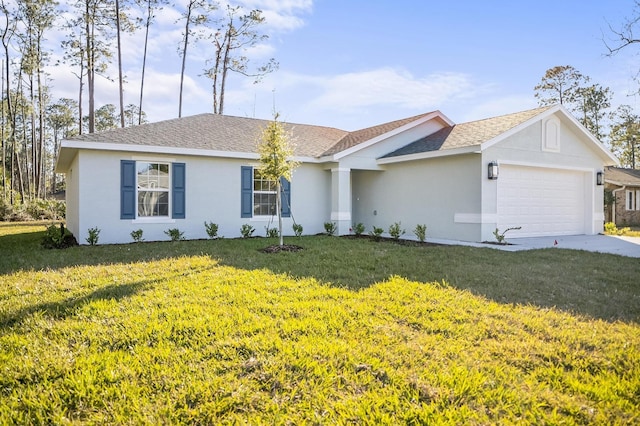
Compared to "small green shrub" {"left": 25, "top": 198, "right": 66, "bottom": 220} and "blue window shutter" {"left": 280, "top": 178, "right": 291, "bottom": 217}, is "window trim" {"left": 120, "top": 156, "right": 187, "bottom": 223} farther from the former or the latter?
"small green shrub" {"left": 25, "top": 198, "right": 66, "bottom": 220}

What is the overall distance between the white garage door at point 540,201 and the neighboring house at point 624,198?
8.59 m

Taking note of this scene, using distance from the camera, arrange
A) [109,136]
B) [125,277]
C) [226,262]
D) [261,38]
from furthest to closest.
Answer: [261,38] < [109,136] < [226,262] < [125,277]

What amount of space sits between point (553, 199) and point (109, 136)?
12956mm

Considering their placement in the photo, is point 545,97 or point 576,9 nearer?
point 576,9

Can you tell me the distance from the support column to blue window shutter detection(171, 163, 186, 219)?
4473 mm

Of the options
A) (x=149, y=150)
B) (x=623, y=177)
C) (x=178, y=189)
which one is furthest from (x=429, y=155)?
(x=623, y=177)

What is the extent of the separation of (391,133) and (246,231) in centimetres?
570

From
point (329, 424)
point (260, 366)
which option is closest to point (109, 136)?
point (260, 366)

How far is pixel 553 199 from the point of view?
41.4 feet

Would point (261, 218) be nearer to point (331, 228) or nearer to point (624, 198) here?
point (331, 228)

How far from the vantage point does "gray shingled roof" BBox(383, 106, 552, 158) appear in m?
11.1

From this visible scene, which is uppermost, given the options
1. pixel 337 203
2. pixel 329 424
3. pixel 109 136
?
pixel 109 136

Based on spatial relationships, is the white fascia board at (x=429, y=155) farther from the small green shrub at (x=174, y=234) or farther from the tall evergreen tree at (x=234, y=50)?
the tall evergreen tree at (x=234, y=50)

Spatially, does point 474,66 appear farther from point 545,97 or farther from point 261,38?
point 545,97
